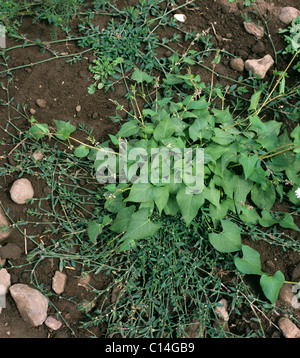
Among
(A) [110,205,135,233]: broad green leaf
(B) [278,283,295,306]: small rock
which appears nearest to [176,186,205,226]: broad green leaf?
(A) [110,205,135,233]: broad green leaf

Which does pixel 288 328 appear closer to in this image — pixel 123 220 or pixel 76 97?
pixel 123 220

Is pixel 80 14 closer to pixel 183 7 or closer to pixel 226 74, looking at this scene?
pixel 183 7

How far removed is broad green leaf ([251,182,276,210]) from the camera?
233 cm

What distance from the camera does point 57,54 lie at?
2.58 meters

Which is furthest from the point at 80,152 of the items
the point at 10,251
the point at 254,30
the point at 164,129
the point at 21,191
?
the point at 254,30

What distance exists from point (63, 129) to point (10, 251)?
0.85 m

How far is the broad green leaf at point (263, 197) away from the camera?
7.64 feet

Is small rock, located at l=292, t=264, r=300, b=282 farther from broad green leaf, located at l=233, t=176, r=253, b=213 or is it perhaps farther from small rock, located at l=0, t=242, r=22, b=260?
small rock, located at l=0, t=242, r=22, b=260

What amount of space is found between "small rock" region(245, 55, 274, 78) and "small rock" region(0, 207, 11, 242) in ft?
6.44

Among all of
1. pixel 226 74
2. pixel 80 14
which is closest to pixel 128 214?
pixel 226 74
